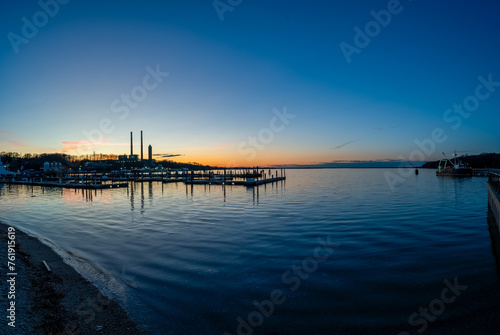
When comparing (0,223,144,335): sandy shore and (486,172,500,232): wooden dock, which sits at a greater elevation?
Answer: (486,172,500,232): wooden dock

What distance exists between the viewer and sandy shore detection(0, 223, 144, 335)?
591 centimetres

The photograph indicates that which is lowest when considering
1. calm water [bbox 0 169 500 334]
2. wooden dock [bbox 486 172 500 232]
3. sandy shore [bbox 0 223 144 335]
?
calm water [bbox 0 169 500 334]

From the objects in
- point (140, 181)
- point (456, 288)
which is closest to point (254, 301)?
point (456, 288)

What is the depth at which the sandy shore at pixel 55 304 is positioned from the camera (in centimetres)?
591

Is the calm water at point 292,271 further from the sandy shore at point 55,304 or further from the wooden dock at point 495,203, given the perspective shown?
the wooden dock at point 495,203

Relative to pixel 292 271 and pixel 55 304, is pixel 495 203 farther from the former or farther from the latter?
pixel 55 304

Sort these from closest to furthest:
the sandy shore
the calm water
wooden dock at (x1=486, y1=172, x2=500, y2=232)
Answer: the sandy shore < the calm water < wooden dock at (x1=486, y1=172, x2=500, y2=232)

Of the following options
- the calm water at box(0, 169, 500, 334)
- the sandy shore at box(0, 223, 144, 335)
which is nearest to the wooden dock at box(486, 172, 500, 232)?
the calm water at box(0, 169, 500, 334)

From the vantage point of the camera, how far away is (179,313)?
7.05 m

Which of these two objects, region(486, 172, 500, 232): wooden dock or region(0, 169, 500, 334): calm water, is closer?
region(0, 169, 500, 334): calm water

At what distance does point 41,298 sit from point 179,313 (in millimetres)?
3521

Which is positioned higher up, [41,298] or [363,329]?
[41,298]

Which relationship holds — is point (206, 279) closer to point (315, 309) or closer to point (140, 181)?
point (315, 309)

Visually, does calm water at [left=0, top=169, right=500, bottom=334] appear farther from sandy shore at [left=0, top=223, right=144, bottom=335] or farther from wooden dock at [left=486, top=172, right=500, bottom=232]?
wooden dock at [left=486, top=172, right=500, bottom=232]
